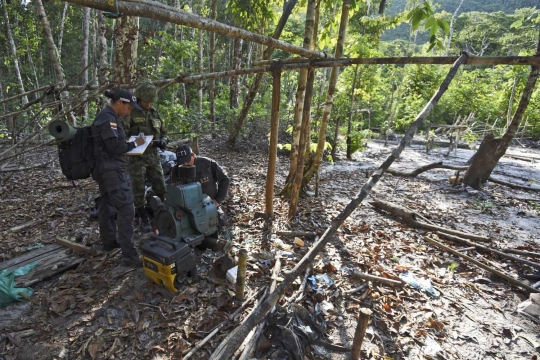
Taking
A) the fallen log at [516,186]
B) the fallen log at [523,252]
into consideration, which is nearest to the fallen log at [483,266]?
the fallen log at [523,252]

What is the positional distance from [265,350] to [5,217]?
19.2 ft

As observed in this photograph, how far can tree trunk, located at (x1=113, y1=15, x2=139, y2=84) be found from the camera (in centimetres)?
556

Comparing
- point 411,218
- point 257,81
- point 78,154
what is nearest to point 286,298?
point 78,154

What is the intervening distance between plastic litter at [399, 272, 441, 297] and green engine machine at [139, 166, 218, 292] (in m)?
3.04

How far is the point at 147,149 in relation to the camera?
16.9ft

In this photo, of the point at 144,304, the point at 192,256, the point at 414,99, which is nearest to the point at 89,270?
the point at 144,304

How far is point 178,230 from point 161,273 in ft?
2.12

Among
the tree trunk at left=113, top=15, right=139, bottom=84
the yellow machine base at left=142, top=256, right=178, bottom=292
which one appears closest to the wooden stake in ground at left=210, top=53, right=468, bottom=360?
the yellow machine base at left=142, top=256, right=178, bottom=292

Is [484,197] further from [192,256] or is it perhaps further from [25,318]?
[25,318]

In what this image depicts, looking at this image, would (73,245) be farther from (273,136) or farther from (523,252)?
(523,252)

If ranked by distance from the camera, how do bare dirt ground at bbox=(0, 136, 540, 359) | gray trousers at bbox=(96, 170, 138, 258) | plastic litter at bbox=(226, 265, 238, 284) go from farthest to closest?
gray trousers at bbox=(96, 170, 138, 258)
plastic litter at bbox=(226, 265, 238, 284)
bare dirt ground at bbox=(0, 136, 540, 359)

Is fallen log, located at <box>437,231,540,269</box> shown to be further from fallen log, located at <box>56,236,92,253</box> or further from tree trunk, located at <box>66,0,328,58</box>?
fallen log, located at <box>56,236,92,253</box>

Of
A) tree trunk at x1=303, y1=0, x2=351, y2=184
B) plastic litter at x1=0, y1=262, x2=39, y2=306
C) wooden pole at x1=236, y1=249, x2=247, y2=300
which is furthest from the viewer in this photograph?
tree trunk at x1=303, y1=0, x2=351, y2=184

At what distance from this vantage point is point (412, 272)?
4438 mm
